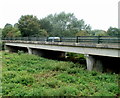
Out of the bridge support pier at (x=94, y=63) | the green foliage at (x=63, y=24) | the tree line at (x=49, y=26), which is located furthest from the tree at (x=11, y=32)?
the bridge support pier at (x=94, y=63)

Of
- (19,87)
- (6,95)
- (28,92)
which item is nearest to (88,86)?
(28,92)

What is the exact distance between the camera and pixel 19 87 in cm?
837

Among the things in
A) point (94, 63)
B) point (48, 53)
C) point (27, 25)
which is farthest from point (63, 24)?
point (94, 63)

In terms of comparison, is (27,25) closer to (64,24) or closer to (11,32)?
(11,32)

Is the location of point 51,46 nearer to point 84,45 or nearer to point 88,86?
point 84,45

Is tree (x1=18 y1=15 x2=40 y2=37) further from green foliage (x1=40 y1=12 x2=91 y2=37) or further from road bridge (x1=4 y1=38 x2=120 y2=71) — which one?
road bridge (x1=4 y1=38 x2=120 y2=71)

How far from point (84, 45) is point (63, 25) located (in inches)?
1738

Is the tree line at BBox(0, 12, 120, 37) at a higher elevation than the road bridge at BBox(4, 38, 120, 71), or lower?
higher

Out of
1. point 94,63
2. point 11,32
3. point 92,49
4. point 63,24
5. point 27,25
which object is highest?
point 63,24

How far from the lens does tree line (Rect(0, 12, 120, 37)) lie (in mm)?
40719

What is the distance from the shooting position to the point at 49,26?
54.1m

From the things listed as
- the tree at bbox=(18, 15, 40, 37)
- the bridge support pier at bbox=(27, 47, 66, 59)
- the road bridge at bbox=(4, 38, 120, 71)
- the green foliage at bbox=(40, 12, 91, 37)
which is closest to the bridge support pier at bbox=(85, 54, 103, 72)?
the road bridge at bbox=(4, 38, 120, 71)

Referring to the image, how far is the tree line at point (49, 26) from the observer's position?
134 feet

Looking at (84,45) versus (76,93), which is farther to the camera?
(84,45)
